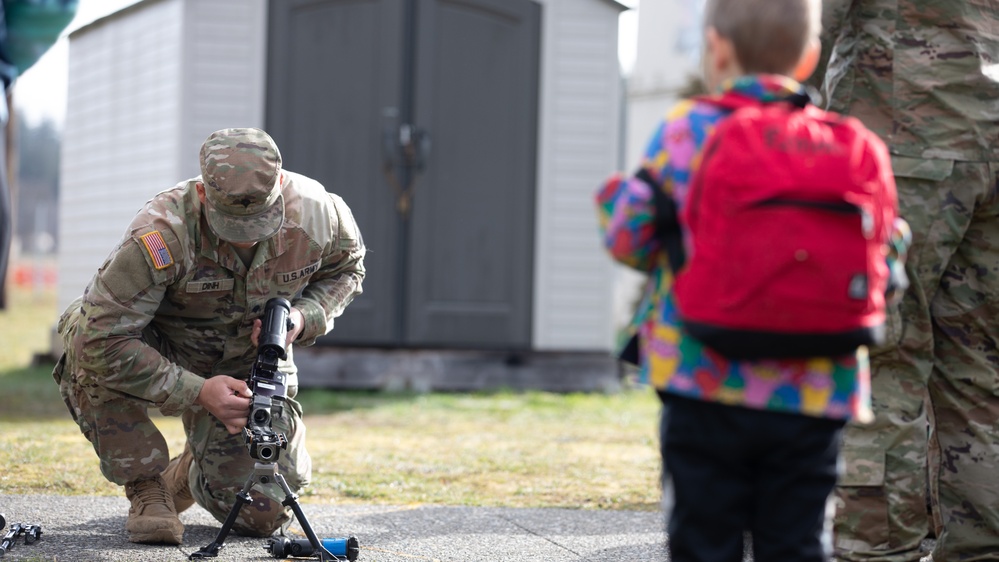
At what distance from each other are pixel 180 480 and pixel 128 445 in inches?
14.9

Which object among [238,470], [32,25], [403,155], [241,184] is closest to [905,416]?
[241,184]

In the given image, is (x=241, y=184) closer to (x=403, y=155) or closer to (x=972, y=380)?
(x=972, y=380)

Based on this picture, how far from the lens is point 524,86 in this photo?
365 inches

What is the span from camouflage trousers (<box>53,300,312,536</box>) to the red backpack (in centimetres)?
191

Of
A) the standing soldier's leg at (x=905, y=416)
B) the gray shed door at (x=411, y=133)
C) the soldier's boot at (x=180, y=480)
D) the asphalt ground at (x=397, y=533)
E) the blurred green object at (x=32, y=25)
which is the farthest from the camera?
the gray shed door at (x=411, y=133)

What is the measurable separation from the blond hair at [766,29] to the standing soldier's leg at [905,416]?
41.1 inches

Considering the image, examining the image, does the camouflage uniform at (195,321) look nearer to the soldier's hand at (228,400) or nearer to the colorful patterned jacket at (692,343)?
the soldier's hand at (228,400)

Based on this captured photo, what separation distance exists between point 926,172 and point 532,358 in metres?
6.42

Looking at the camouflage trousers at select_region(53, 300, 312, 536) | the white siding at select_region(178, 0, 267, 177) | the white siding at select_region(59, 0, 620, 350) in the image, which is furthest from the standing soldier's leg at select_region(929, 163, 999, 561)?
the white siding at select_region(178, 0, 267, 177)

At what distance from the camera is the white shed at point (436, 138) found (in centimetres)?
899

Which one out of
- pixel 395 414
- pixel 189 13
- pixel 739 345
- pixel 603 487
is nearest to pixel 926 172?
pixel 739 345

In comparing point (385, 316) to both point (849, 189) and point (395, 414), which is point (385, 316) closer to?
point (395, 414)

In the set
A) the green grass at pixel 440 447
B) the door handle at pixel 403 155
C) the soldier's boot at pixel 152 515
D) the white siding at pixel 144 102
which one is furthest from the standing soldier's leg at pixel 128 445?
the door handle at pixel 403 155

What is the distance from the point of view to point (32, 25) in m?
2.78
